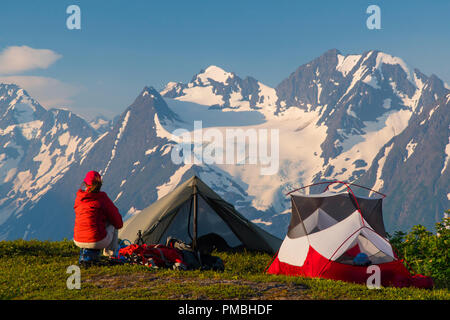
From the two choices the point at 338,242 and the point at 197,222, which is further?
the point at 197,222

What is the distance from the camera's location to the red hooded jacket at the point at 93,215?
15.9 meters

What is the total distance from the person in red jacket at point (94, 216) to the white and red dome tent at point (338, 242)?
7284 mm

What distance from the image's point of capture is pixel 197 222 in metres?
25.6

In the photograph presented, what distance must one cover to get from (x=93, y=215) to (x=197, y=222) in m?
10.2

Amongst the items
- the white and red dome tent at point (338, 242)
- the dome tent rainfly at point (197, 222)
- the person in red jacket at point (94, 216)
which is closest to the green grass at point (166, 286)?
the person in red jacket at point (94, 216)

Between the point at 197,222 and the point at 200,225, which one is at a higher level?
the point at 197,222

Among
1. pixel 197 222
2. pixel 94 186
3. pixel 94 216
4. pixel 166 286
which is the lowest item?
pixel 166 286

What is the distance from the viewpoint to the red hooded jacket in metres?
15.9

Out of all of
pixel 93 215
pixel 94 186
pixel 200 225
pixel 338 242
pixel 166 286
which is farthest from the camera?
pixel 200 225

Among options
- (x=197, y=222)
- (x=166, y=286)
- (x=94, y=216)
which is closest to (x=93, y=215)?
(x=94, y=216)

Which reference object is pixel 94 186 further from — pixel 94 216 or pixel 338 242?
pixel 338 242

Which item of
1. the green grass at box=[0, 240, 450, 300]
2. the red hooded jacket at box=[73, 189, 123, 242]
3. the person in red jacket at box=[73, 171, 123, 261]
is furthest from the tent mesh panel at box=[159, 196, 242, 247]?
the red hooded jacket at box=[73, 189, 123, 242]
